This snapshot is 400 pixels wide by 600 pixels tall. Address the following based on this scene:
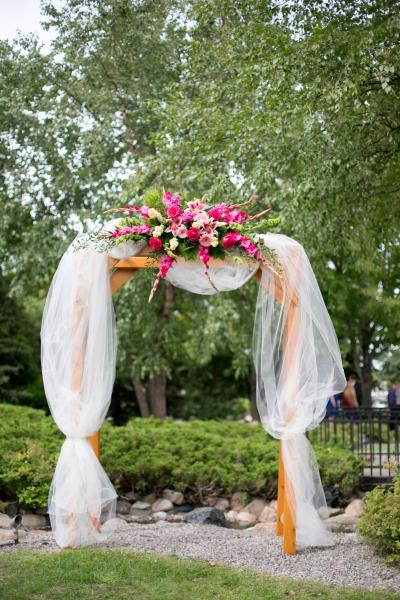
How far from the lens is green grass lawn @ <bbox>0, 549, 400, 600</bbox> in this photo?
228 inches

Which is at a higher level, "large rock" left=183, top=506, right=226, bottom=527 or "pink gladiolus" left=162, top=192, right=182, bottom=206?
"pink gladiolus" left=162, top=192, right=182, bottom=206

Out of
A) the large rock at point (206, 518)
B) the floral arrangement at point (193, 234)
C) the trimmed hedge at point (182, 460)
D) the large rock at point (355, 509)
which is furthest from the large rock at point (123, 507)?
the floral arrangement at point (193, 234)

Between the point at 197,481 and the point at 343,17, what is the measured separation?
6620mm

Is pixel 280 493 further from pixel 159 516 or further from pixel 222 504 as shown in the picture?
pixel 222 504

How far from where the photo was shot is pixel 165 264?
6.90m

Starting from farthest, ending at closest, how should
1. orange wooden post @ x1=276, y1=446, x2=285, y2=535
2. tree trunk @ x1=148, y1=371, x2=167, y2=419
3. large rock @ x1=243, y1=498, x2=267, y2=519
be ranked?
1. tree trunk @ x1=148, y1=371, x2=167, y2=419
2. large rock @ x1=243, y1=498, x2=267, y2=519
3. orange wooden post @ x1=276, y1=446, x2=285, y2=535

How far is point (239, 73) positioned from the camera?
10.3 metres

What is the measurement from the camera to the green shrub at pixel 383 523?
6.64 metres

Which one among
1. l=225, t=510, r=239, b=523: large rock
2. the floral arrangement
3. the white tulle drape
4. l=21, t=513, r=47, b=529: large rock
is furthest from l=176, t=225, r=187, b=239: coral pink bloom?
l=225, t=510, r=239, b=523: large rock

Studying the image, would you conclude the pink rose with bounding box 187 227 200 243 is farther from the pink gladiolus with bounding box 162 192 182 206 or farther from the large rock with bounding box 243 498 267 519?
the large rock with bounding box 243 498 267 519

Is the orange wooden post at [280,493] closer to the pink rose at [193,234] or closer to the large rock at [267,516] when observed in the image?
the large rock at [267,516]

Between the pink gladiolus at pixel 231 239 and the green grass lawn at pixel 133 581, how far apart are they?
9.89 feet

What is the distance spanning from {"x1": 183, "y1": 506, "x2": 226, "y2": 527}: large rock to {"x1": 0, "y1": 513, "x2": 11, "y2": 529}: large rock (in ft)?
7.08

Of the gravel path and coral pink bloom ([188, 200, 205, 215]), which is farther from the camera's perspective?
coral pink bloom ([188, 200, 205, 215])
